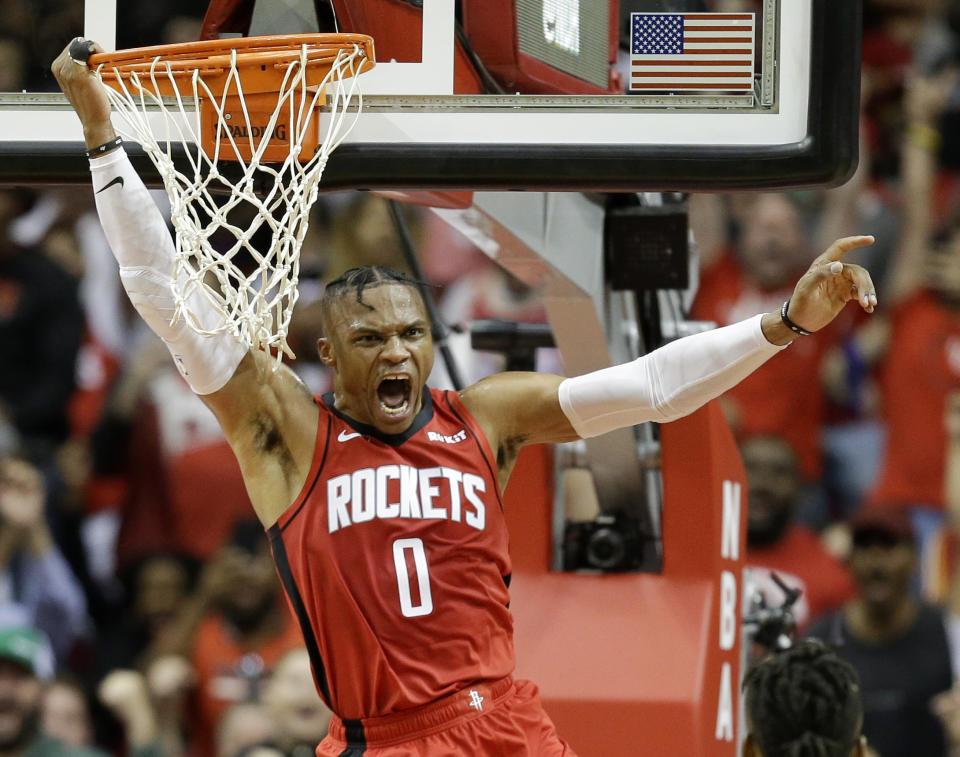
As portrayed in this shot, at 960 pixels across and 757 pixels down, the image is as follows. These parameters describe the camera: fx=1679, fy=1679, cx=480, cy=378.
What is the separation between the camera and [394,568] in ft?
12.4

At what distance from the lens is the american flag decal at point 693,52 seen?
13.1ft

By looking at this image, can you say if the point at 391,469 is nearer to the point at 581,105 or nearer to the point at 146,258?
the point at 146,258

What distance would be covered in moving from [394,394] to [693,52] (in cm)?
109

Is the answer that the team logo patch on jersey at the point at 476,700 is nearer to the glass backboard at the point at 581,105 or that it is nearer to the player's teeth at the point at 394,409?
the player's teeth at the point at 394,409

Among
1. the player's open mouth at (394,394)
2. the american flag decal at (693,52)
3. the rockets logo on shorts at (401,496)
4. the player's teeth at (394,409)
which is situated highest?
the american flag decal at (693,52)

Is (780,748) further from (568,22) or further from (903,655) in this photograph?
(903,655)

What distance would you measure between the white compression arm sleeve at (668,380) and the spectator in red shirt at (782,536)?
3176mm

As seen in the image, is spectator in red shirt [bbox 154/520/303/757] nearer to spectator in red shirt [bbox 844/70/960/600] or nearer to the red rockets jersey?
spectator in red shirt [bbox 844/70/960/600]

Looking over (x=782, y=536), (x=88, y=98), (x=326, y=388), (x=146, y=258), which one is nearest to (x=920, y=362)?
(x=782, y=536)

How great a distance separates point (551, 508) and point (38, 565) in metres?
3.59

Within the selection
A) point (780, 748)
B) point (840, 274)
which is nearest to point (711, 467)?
point (780, 748)

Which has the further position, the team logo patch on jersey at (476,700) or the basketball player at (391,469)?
the team logo patch on jersey at (476,700)

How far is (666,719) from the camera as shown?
15.3ft

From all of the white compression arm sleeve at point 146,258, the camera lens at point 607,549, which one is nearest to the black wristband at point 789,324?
the white compression arm sleeve at point 146,258
